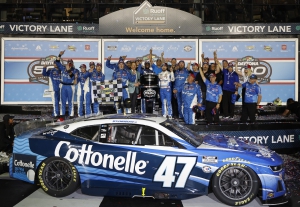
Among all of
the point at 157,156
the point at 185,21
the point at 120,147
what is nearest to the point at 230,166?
the point at 157,156

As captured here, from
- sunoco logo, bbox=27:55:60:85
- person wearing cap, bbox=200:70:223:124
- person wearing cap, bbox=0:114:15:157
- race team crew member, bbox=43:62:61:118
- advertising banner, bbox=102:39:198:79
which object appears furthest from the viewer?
advertising banner, bbox=102:39:198:79

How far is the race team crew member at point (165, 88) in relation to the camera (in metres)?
13.4

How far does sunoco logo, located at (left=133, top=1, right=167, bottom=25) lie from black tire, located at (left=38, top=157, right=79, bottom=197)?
30.1 ft

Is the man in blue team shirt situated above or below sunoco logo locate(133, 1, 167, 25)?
below

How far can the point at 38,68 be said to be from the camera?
54.4 ft

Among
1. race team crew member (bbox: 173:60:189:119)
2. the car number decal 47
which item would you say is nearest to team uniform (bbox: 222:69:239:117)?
race team crew member (bbox: 173:60:189:119)

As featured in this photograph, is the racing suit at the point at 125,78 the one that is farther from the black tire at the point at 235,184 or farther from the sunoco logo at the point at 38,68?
the black tire at the point at 235,184

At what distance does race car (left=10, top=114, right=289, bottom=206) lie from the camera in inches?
275

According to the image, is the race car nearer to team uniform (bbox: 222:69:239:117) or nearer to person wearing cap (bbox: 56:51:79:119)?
team uniform (bbox: 222:69:239:117)

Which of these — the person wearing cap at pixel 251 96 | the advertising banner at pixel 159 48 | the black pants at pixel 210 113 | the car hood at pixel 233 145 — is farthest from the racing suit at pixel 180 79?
the car hood at pixel 233 145

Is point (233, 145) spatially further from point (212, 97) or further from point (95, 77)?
point (95, 77)

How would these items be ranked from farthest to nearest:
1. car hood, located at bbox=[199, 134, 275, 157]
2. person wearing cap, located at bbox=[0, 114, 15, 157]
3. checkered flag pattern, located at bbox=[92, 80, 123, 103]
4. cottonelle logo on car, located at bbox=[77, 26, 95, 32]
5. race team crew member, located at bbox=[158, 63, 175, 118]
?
cottonelle logo on car, located at bbox=[77, 26, 95, 32] < race team crew member, located at bbox=[158, 63, 175, 118] < checkered flag pattern, located at bbox=[92, 80, 123, 103] < person wearing cap, located at bbox=[0, 114, 15, 157] < car hood, located at bbox=[199, 134, 275, 157]

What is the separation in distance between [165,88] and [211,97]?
1.77m

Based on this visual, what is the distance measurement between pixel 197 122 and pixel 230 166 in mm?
5554
